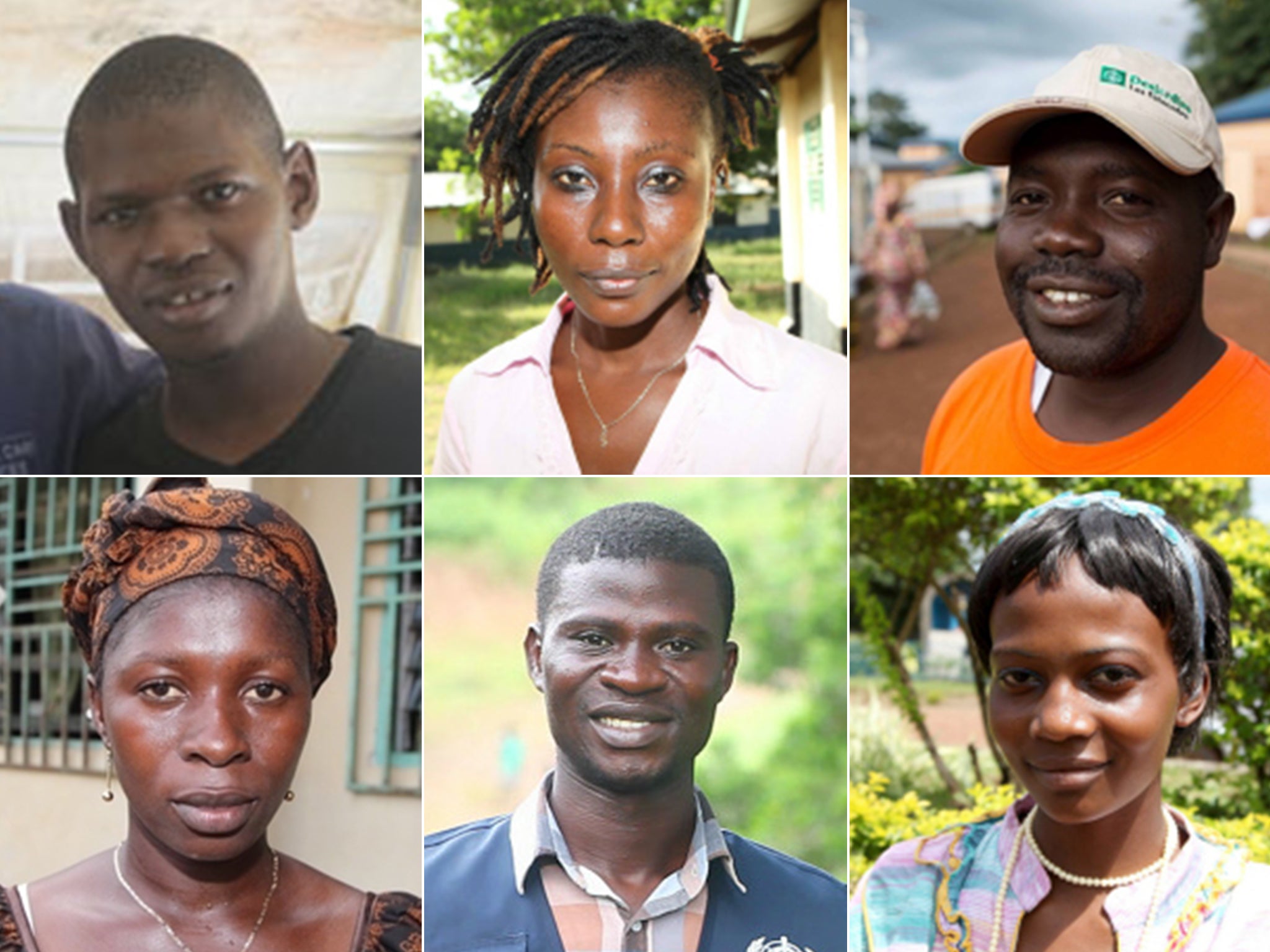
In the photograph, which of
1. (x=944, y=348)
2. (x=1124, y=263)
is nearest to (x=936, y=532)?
(x=944, y=348)

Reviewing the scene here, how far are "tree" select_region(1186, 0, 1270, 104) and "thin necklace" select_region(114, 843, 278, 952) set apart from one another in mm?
2670

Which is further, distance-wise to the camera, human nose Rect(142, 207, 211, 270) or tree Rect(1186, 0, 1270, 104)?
tree Rect(1186, 0, 1270, 104)

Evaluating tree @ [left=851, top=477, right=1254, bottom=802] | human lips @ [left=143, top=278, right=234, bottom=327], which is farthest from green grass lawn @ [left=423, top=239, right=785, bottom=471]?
tree @ [left=851, top=477, right=1254, bottom=802]

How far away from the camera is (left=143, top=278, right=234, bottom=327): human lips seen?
2.77m

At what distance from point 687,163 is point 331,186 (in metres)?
0.82

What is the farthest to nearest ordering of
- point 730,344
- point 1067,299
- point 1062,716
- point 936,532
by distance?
1. point 936,532
2. point 730,344
3. point 1067,299
4. point 1062,716

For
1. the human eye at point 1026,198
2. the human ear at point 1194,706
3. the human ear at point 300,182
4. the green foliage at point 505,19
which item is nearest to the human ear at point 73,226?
the human ear at point 300,182

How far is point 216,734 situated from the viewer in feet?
6.91

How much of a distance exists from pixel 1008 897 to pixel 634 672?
741 mm

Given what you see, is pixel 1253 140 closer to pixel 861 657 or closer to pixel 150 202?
pixel 861 657

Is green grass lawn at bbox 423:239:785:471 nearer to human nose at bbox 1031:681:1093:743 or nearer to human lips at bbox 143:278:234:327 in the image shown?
human lips at bbox 143:278:234:327

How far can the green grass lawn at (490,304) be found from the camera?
9.00 ft

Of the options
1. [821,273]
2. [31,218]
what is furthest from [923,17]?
[31,218]

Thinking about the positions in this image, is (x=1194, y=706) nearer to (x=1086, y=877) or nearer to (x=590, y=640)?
(x=1086, y=877)
